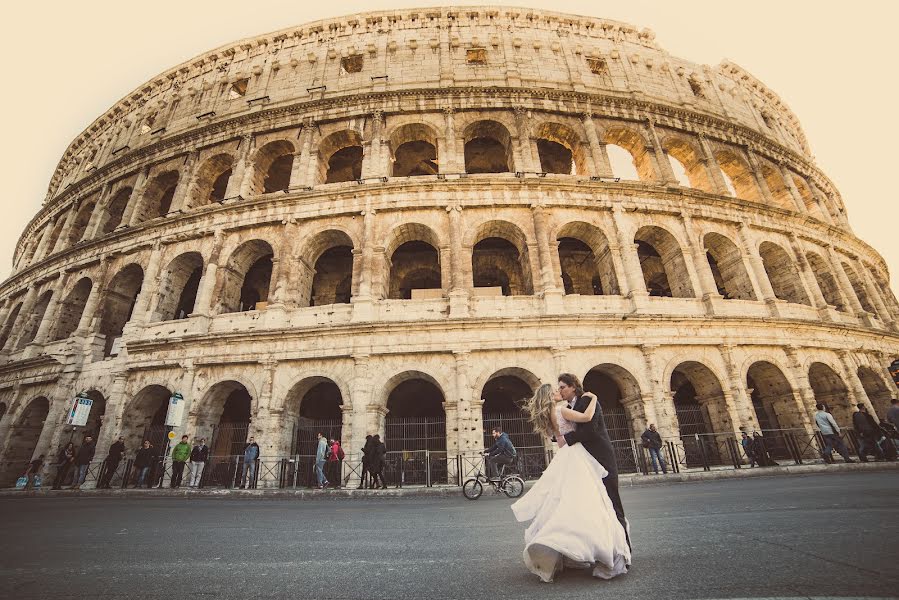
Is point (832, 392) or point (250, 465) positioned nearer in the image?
point (250, 465)

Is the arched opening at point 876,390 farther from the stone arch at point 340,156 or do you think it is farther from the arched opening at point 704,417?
the stone arch at point 340,156

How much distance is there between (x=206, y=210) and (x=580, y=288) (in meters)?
15.2

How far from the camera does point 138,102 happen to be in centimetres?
2162

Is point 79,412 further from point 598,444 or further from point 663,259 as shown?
point 663,259

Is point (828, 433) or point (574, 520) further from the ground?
point (828, 433)

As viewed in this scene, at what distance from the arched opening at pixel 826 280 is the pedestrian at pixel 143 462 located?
25.7m

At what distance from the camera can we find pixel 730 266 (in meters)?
15.3

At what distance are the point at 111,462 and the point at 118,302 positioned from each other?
7485 millimetres

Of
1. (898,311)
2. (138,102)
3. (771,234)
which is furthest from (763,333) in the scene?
(138,102)

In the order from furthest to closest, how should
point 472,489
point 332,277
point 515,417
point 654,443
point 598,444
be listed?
point 332,277 → point 515,417 → point 654,443 → point 472,489 → point 598,444

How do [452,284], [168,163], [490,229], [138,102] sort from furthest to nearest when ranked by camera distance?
[138,102], [168,163], [490,229], [452,284]

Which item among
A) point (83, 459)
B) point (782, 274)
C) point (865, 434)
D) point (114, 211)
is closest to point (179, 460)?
point (83, 459)

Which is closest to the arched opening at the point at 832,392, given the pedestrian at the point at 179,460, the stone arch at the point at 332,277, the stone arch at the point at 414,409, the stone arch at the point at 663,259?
the stone arch at the point at 663,259

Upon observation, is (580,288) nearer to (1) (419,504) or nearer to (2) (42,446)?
(1) (419,504)
